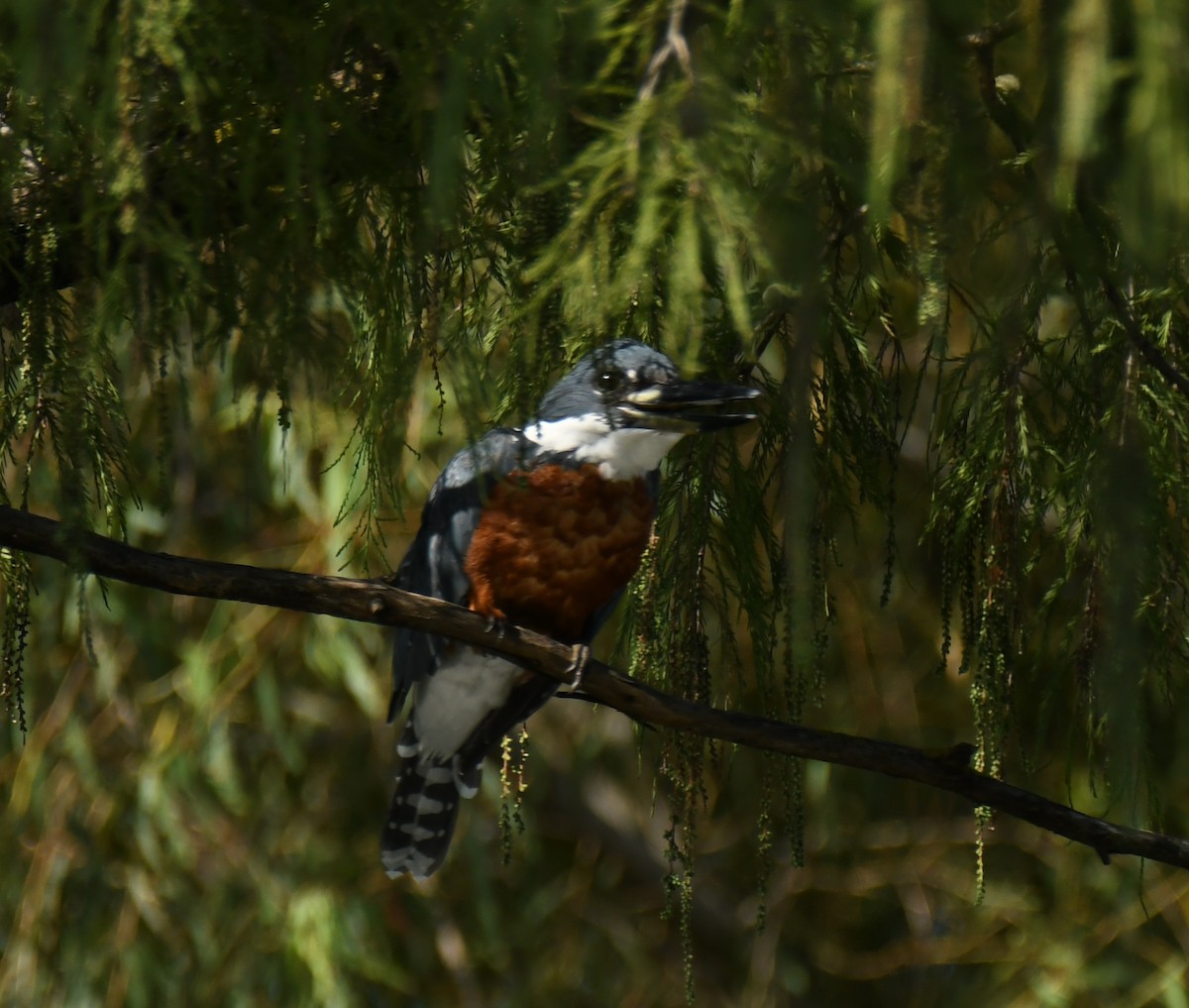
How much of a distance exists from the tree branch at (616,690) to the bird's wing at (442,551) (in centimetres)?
57

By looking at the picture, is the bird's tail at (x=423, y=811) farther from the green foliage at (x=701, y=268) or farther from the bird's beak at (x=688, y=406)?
the bird's beak at (x=688, y=406)

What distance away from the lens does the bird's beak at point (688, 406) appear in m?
1.69

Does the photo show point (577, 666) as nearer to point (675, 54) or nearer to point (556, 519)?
point (556, 519)

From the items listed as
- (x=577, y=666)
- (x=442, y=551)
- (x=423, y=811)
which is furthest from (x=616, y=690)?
(x=423, y=811)

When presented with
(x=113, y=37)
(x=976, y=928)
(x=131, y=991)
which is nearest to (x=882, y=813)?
(x=976, y=928)

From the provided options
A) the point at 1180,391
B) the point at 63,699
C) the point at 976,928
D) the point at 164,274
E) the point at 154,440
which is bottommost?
the point at 976,928

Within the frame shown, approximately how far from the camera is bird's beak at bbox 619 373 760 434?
66.7 inches

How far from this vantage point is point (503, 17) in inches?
41.7

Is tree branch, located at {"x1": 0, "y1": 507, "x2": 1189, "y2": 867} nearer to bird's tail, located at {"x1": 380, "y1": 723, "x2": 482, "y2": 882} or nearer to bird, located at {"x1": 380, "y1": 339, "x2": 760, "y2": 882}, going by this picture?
bird, located at {"x1": 380, "y1": 339, "x2": 760, "y2": 882}

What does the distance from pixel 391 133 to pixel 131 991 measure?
2.67 m

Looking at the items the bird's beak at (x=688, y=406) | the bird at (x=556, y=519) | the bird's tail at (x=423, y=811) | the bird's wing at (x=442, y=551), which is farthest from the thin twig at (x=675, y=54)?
the bird's tail at (x=423, y=811)

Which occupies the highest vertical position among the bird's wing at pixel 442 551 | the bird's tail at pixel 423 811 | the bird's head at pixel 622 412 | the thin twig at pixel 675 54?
the thin twig at pixel 675 54

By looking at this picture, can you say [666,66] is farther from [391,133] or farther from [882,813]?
[882,813]

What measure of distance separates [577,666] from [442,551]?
64 cm
